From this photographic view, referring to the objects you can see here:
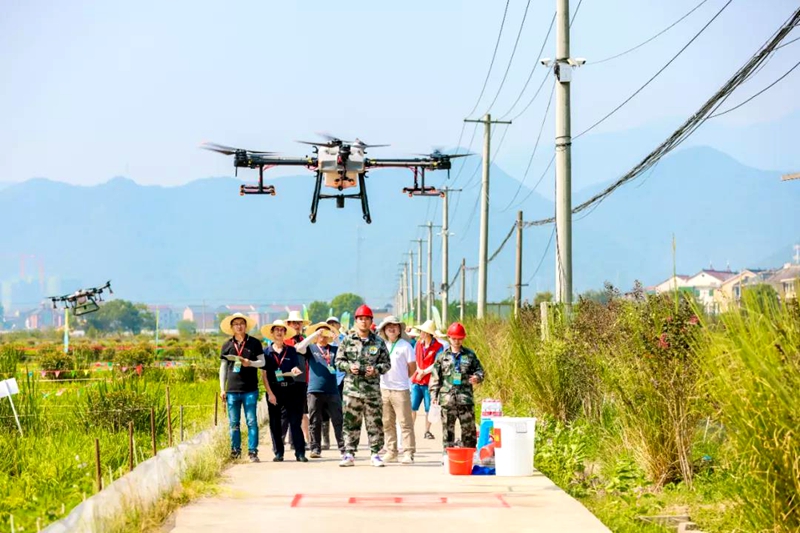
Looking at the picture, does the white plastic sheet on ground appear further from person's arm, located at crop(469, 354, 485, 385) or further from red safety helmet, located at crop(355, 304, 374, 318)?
person's arm, located at crop(469, 354, 485, 385)

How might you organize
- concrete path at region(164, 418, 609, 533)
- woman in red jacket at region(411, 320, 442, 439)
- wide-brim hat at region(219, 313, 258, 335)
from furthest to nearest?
woman in red jacket at region(411, 320, 442, 439), wide-brim hat at region(219, 313, 258, 335), concrete path at region(164, 418, 609, 533)

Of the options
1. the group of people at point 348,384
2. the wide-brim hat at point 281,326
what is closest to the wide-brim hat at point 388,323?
the group of people at point 348,384

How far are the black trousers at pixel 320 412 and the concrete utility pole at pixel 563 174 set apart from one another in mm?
5289

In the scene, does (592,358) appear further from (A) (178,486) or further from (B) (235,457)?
(A) (178,486)

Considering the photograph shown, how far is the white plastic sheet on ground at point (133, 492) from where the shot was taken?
9.36 m

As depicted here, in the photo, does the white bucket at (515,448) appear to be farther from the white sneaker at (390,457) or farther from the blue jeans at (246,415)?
the blue jeans at (246,415)

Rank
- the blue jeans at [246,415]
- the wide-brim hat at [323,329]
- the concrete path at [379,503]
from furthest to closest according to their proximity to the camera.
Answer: the wide-brim hat at [323,329] → the blue jeans at [246,415] → the concrete path at [379,503]

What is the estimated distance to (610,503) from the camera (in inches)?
501

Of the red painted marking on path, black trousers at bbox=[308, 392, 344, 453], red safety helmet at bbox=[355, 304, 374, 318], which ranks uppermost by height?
red safety helmet at bbox=[355, 304, 374, 318]

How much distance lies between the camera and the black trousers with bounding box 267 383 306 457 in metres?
17.2

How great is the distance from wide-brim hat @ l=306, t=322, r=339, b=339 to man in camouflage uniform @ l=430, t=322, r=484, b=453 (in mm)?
2531

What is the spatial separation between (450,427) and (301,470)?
6.38 ft

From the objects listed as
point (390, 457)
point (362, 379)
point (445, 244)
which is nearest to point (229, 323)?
point (362, 379)

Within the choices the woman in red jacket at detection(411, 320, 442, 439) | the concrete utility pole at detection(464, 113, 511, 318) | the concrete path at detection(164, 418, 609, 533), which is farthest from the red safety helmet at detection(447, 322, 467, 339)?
the concrete utility pole at detection(464, 113, 511, 318)
